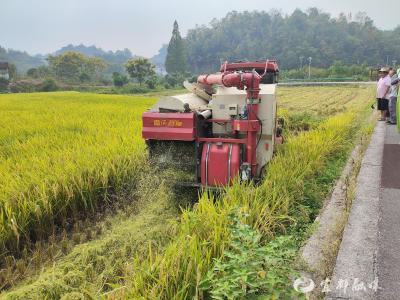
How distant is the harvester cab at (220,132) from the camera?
4.14m

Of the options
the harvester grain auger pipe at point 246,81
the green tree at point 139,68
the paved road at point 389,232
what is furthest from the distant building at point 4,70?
the paved road at point 389,232

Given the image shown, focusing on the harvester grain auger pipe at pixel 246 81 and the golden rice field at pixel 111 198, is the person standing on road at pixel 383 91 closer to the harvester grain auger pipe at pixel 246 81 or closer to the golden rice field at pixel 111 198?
the golden rice field at pixel 111 198

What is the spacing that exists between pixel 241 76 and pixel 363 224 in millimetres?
1956

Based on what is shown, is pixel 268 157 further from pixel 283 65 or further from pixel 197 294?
pixel 283 65

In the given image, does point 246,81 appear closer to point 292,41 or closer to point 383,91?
point 383,91

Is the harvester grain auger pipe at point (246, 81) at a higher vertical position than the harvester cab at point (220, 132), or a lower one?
higher

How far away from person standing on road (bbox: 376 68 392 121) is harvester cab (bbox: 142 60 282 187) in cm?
557

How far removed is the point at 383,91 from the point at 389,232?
691 cm

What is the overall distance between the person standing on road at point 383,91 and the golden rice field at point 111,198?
3.04m

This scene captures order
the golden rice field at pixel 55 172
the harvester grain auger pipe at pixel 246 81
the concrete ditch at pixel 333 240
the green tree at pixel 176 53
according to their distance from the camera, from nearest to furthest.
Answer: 1. the concrete ditch at pixel 333 240
2. the golden rice field at pixel 55 172
3. the harvester grain auger pipe at pixel 246 81
4. the green tree at pixel 176 53

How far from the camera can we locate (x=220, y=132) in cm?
457

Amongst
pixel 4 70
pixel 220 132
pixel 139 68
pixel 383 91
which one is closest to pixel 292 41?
pixel 139 68

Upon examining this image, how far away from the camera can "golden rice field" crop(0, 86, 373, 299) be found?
7.50 feet

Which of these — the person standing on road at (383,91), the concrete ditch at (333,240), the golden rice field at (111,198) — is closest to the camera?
the golden rice field at (111,198)
